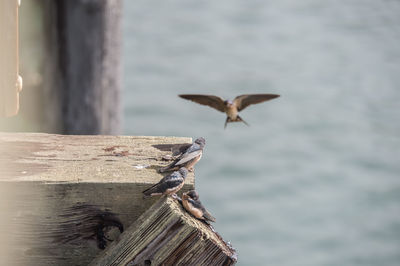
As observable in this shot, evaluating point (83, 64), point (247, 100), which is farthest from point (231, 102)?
point (83, 64)

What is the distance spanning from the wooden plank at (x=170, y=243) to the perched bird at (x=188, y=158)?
0.48 feet

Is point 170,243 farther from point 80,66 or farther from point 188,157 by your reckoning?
point 80,66

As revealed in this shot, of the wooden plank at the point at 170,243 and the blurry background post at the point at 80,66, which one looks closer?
the wooden plank at the point at 170,243

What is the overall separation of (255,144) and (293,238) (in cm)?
182

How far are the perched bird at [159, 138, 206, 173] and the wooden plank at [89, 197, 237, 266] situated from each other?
0.48ft

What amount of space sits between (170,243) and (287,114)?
8.80 m

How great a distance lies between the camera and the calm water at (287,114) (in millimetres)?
8547

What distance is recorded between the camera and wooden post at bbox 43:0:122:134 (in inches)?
170

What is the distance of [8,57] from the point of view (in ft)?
6.56

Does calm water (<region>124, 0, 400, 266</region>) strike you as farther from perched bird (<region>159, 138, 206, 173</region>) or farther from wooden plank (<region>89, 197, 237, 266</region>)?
wooden plank (<region>89, 197, 237, 266</region>)

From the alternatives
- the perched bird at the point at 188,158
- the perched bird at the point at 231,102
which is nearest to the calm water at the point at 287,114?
the perched bird at the point at 231,102

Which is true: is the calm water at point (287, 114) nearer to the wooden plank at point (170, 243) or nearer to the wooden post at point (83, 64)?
the wooden post at point (83, 64)

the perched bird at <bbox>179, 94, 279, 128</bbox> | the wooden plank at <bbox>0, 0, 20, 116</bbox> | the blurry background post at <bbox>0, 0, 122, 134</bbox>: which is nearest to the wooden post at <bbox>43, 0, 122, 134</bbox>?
the blurry background post at <bbox>0, 0, 122, 134</bbox>

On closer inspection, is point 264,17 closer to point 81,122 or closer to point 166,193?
point 81,122
